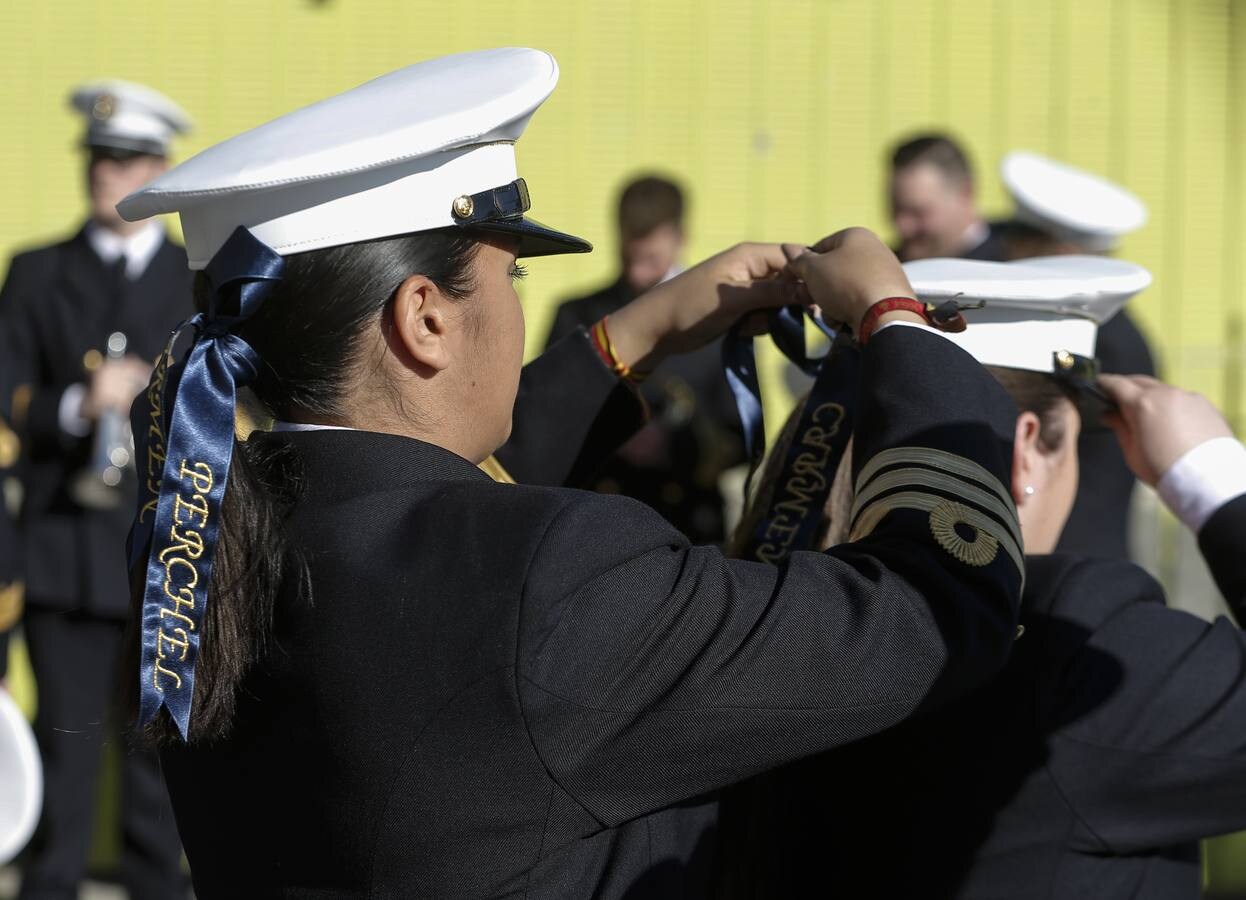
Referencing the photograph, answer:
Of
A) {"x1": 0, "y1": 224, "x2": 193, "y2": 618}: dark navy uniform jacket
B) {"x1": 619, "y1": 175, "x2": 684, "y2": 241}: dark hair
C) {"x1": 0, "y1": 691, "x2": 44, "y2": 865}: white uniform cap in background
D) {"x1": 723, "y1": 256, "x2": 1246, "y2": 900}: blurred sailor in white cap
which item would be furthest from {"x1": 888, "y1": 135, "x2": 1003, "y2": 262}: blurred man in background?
{"x1": 723, "y1": 256, "x2": 1246, "y2": 900}: blurred sailor in white cap

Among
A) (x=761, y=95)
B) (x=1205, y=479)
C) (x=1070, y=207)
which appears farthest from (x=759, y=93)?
(x=1205, y=479)

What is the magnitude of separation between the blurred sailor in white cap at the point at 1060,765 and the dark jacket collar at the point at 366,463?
1.41ft

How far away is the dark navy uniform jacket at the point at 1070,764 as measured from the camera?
1791 mm

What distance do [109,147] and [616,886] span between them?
413 centimetres

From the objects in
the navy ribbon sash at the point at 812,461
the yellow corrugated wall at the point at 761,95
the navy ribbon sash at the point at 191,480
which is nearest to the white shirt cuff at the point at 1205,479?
the navy ribbon sash at the point at 812,461

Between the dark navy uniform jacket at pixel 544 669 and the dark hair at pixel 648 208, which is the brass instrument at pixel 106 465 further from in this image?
the dark navy uniform jacket at pixel 544 669

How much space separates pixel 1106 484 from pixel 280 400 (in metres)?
3.10

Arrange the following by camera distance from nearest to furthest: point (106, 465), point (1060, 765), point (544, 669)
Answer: point (544, 669) → point (1060, 765) → point (106, 465)

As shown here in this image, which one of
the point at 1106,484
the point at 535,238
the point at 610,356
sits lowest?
the point at 1106,484

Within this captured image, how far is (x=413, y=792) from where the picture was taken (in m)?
1.49

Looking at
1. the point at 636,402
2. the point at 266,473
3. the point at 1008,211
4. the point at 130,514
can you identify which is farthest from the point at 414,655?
the point at 1008,211

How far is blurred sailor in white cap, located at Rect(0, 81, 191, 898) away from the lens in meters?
4.73

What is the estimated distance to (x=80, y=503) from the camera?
189 inches

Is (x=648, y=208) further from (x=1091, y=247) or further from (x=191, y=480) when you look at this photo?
(x=191, y=480)
